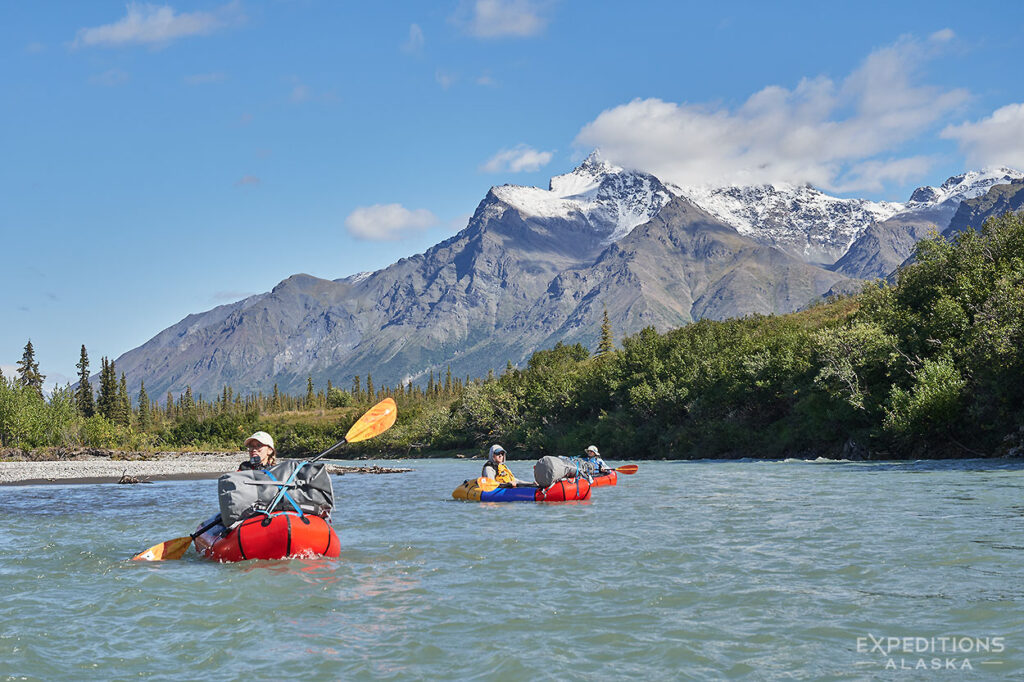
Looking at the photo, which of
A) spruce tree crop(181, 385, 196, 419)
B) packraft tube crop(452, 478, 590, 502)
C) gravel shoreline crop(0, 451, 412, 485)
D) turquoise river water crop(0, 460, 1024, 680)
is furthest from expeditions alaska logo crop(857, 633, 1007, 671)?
spruce tree crop(181, 385, 196, 419)

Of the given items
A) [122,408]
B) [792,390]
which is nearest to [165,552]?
[792,390]

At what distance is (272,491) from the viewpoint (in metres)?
14.6

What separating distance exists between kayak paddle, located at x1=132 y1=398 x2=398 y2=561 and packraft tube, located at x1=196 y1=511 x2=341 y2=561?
3.67 feet

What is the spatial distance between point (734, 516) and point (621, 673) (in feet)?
43.5

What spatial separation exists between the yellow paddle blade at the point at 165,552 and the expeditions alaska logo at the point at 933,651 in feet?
39.5

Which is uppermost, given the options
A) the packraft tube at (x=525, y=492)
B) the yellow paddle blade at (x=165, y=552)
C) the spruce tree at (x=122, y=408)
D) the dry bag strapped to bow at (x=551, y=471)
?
the spruce tree at (x=122, y=408)

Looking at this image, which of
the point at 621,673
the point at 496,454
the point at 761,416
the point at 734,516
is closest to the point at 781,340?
the point at 761,416

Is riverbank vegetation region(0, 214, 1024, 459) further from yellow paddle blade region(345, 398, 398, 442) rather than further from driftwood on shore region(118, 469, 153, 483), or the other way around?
driftwood on shore region(118, 469, 153, 483)

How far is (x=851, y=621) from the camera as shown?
967 centimetres

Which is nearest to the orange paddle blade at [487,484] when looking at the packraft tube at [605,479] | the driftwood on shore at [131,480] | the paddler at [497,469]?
the paddler at [497,469]

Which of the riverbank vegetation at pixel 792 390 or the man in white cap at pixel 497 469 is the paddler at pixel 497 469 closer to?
the man in white cap at pixel 497 469

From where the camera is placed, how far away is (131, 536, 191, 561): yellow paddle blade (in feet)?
50.9

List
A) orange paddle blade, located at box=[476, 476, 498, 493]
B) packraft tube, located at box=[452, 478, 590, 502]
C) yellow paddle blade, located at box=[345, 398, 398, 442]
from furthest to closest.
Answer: orange paddle blade, located at box=[476, 476, 498, 493] → packraft tube, located at box=[452, 478, 590, 502] → yellow paddle blade, located at box=[345, 398, 398, 442]

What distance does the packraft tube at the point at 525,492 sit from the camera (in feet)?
85.1
